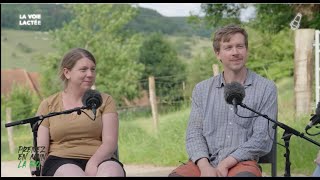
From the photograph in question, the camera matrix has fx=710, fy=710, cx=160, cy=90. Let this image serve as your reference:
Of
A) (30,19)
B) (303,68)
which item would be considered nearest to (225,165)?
(30,19)

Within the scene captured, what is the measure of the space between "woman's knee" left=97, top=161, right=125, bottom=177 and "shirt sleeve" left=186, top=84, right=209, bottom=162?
407 mm

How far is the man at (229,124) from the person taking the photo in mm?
3904

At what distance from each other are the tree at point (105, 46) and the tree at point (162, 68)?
12cm

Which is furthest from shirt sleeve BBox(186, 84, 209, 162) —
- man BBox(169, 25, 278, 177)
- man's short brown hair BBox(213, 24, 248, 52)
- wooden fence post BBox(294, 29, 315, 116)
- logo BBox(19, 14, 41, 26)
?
wooden fence post BBox(294, 29, 315, 116)

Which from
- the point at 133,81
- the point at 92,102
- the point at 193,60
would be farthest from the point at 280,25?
the point at 92,102

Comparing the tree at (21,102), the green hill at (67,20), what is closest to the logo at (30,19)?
the green hill at (67,20)

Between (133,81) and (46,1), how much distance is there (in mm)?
2560

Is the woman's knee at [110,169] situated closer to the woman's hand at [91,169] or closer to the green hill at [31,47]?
the woman's hand at [91,169]

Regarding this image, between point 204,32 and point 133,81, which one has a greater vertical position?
point 204,32

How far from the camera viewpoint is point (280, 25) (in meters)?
7.42

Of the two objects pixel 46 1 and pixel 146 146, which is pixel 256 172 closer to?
pixel 46 1

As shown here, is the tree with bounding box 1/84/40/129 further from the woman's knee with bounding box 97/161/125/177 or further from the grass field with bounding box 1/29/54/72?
the woman's knee with bounding box 97/161/125/177

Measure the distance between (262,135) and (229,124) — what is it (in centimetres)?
20

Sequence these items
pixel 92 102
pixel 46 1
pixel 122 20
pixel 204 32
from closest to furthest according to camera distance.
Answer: pixel 92 102, pixel 46 1, pixel 204 32, pixel 122 20
